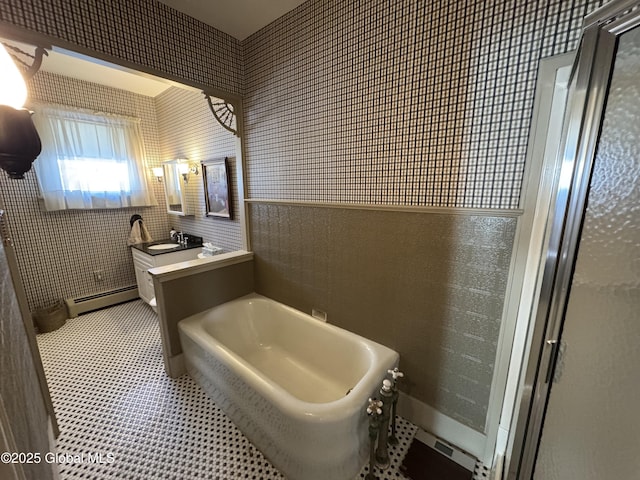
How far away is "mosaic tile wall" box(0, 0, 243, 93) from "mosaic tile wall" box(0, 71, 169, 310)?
1921 mm

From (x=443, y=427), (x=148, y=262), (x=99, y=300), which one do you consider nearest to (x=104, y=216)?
(x=148, y=262)

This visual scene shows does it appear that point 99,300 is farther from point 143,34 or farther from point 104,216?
point 143,34

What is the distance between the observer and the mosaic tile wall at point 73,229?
2.64 m

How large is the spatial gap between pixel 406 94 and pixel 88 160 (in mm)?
3474

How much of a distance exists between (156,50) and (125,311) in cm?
289

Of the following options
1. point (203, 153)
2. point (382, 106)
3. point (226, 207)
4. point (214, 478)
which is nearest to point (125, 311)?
point (226, 207)

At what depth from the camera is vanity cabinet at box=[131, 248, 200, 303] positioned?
116 inches

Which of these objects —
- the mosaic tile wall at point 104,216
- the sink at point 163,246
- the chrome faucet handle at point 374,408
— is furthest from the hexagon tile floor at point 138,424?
the sink at point 163,246

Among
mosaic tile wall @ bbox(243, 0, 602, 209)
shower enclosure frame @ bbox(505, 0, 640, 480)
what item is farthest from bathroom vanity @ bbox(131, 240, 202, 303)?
shower enclosure frame @ bbox(505, 0, 640, 480)

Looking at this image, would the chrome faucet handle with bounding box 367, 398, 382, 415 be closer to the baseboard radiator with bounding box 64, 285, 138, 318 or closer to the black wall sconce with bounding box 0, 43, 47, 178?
the black wall sconce with bounding box 0, 43, 47, 178

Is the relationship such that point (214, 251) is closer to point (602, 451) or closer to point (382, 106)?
point (382, 106)

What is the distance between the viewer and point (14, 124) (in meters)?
1.02

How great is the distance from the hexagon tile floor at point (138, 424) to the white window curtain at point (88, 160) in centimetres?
157

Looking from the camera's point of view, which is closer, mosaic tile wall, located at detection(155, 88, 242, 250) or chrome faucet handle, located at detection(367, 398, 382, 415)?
chrome faucet handle, located at detection(367, 398, 382, 415)
